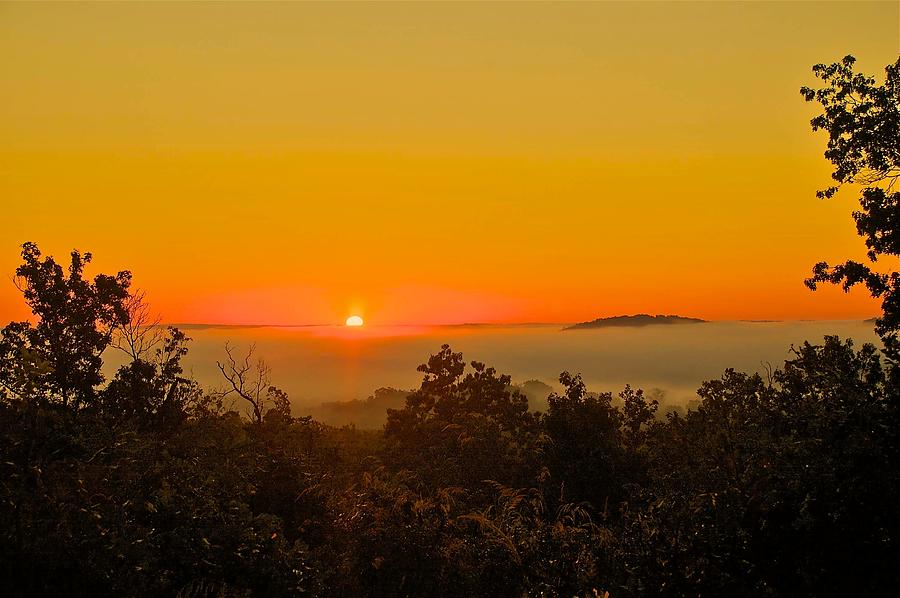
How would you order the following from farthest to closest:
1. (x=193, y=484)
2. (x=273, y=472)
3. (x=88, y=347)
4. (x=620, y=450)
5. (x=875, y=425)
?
(x=88, y=347) → (x=620, y=450) → (x=273, y=472) → (x=193, y=484) → (x=875, y=425)

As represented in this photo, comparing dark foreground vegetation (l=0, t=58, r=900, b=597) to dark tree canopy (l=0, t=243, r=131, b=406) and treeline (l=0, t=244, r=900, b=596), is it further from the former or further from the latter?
dark tree canopy (l=0, t=243, r=131, b=406)

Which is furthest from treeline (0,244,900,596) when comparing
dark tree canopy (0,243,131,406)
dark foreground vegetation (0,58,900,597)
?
dark tree canopy (0,243,131,406)

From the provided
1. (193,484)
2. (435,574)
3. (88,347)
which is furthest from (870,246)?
(88,347)

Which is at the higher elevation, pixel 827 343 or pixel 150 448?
pixel 827 343

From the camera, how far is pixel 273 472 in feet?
74.2

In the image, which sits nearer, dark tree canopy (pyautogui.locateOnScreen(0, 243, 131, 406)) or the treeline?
the treeline

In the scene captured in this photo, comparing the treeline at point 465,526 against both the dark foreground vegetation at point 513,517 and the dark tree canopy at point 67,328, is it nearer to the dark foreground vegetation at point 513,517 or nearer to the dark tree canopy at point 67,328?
the dark foreground vegetation at point 513,517

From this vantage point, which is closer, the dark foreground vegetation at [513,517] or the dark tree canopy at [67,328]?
the dark foreground vegetation at [513,517]

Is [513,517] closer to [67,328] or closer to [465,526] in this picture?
[465,526]

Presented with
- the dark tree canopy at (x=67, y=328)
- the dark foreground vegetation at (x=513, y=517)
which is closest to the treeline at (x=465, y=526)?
the dark foreground vegetation at (x=513, y=517)

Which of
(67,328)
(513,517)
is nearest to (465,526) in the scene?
(513,517)

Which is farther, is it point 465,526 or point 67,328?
point 67,328

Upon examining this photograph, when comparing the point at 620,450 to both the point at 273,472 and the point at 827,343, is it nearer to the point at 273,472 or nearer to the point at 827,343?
the point at 827,343

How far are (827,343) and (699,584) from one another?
Result: 43.7 ft
